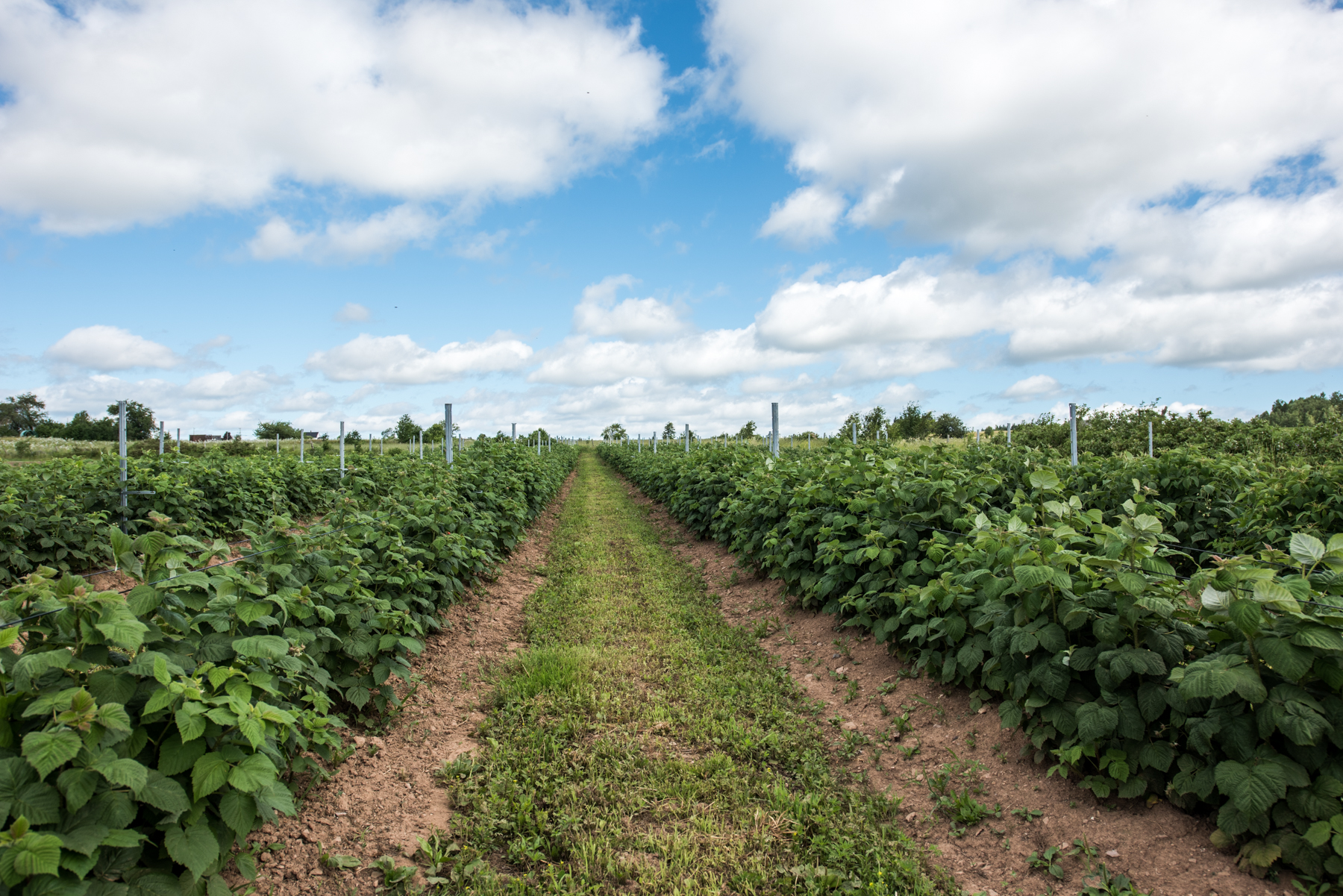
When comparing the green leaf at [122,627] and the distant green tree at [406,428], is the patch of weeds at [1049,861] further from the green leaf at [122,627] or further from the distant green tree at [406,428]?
the distant green tree at [406,428]

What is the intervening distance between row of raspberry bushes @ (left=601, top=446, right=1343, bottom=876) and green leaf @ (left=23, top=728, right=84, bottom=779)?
3.87 meters

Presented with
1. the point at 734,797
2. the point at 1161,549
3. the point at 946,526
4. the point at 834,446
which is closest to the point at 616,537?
the point at 834,446

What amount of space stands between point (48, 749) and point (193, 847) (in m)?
0.58

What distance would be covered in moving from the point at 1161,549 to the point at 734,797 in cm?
262

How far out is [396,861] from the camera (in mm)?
3029

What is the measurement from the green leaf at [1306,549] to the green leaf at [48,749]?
183 inches

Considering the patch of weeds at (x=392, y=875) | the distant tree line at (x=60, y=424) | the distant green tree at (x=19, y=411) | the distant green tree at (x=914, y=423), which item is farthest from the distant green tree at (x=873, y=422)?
the distant green tree at (x=19, y=411)

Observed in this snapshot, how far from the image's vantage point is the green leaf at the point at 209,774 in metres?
2.19

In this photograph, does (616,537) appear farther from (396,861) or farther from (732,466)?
(396,861)

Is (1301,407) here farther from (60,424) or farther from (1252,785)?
(60,424)

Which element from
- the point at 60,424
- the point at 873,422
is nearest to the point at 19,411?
the point at 60,424

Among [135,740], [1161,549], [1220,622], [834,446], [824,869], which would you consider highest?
[834,446]

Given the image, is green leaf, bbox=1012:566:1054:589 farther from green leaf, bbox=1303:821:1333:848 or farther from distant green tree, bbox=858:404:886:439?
distant green tree, bbox=858:404:886:439

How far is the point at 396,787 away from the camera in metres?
3.61
